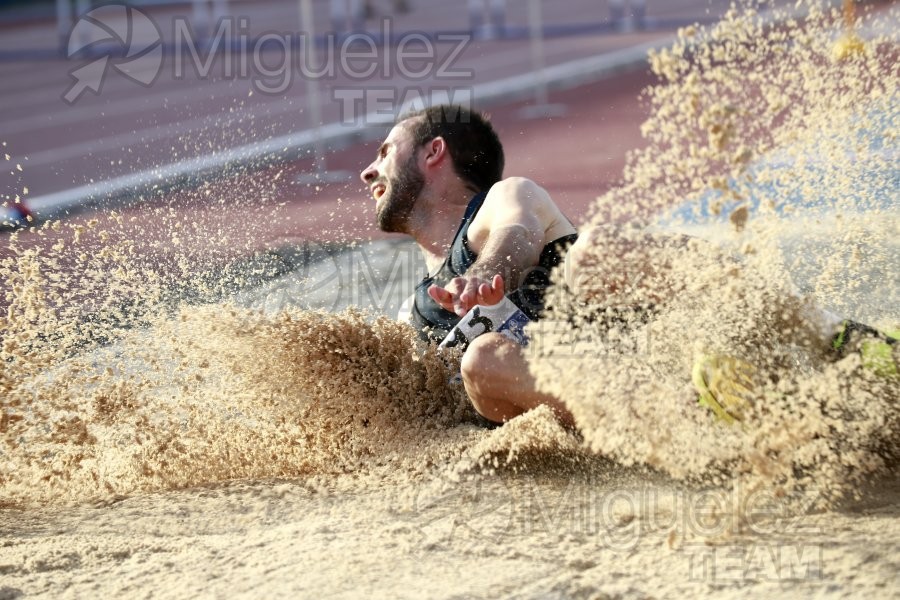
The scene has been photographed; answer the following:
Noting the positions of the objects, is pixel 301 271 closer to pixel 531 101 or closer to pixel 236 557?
pixel 236 557

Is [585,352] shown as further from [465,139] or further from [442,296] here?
[465,139]

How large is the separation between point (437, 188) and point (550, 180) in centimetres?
395

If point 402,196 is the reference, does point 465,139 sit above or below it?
above

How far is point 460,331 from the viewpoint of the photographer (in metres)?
2.84

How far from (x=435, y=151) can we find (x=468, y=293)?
0.85 meters

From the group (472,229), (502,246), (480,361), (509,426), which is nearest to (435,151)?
(472,229)

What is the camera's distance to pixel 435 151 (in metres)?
3.29

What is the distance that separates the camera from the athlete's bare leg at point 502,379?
2.55 metres

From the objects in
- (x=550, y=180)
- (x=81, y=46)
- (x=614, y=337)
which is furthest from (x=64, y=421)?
(x=81, y=46)

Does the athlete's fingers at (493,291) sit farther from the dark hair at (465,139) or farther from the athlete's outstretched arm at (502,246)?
the dark hair at (465,139)

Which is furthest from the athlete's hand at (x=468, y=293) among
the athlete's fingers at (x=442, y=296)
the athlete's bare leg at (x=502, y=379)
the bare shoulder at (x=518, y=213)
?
the bare shoulder at (x=518, y=213)

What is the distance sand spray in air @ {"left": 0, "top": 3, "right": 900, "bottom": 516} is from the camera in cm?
237

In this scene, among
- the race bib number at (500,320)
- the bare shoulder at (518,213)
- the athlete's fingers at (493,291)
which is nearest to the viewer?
the athlete's fingers at (493,291)

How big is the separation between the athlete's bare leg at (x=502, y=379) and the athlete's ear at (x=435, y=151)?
0.82m
